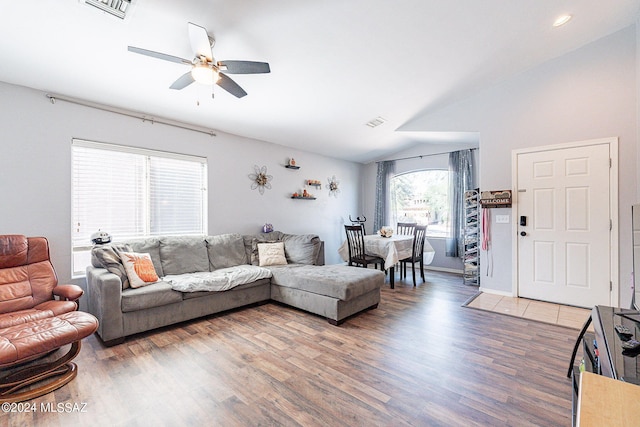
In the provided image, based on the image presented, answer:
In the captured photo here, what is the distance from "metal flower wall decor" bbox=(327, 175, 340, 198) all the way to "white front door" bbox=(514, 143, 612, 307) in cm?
345

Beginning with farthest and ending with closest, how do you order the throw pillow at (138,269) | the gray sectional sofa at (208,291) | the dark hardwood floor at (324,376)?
1. the throw pillow at (138,269)
2. the gray sectional sofa at (208,291)
3. the dark hardwood floor at (324,376)

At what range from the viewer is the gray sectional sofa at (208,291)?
2648 mm

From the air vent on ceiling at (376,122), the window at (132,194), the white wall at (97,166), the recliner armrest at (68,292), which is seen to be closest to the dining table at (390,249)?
the white wall at (97,166)

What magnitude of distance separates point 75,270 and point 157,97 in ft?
7.25

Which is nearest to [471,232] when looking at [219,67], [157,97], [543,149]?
[543,149]

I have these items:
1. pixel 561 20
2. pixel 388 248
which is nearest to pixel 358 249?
pixel 388 248

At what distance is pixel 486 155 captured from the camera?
428 cm

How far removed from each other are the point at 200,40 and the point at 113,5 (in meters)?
0.65

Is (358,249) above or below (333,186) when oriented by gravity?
below

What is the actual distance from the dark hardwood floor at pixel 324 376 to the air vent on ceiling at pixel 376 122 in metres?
3.18

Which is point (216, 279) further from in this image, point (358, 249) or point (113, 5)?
point (113, 5)

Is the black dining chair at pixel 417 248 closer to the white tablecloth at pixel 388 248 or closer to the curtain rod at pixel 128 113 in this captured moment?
the white tablecloth at pixel 388 248

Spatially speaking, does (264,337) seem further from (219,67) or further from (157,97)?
(157,97)

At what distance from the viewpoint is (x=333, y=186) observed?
20.8 ft
